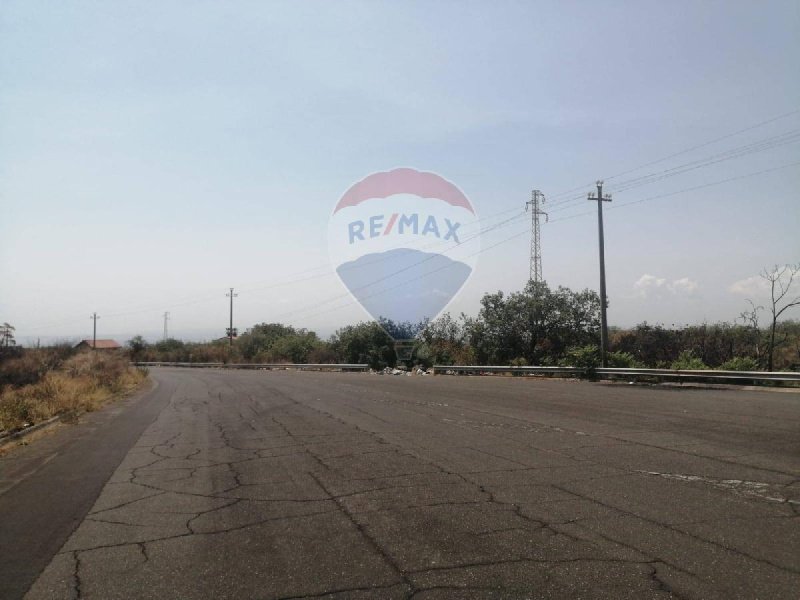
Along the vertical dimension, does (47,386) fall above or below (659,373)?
below

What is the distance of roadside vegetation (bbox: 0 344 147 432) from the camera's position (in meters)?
16.1

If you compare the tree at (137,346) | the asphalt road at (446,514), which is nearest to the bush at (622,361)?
the asphalt road at (446,514)

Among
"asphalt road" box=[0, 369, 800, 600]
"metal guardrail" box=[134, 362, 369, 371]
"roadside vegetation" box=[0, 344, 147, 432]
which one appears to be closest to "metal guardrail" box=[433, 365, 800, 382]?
"asphalt road" box=[0, 369, 800, 600]

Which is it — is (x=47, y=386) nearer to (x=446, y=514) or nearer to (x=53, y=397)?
(x=53, y=397)

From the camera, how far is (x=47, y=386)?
2145 cm

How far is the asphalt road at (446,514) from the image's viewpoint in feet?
14.7

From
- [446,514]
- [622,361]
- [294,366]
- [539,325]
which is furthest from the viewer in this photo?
[294,366]

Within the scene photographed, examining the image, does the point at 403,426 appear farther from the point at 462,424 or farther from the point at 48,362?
the point at 48,362

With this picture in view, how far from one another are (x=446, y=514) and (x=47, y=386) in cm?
1998

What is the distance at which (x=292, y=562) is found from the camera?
194 inches

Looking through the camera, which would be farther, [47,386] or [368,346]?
[368,346]

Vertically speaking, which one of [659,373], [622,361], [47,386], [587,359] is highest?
[587,359]

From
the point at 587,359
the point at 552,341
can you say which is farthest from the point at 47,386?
the point at 552,341

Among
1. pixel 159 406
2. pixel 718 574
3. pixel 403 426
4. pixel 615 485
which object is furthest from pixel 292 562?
pixel 159 406
